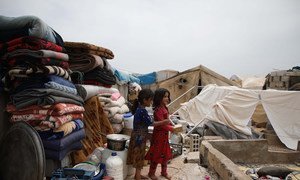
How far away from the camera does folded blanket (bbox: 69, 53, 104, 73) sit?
4.20m

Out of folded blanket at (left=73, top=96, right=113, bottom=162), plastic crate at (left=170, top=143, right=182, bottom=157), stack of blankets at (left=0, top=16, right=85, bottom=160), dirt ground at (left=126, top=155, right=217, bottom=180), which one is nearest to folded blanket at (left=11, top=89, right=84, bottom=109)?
stack of blankets at (left=0, top=16, right=85, bottom=160)

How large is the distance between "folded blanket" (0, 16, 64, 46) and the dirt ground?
2531mm

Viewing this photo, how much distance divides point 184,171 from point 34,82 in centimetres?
296

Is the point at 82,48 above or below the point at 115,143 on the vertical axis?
above

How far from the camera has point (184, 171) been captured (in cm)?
425

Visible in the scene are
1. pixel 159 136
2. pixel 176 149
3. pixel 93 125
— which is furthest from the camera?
pixel 176 149

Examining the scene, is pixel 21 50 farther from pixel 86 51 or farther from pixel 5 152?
pixel 86 51

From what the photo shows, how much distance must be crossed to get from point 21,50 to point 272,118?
7.27 m

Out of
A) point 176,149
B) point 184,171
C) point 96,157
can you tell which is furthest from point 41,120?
point 176,149

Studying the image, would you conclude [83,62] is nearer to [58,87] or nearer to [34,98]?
[58,87]

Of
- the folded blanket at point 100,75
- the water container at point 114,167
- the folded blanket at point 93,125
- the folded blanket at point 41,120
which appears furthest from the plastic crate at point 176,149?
the folded blanket at point 41,120

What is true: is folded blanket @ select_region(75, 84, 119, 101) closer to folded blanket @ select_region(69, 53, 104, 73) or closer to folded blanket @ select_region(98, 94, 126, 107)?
folded blanket @ select_region(98, 94, 126, 107)

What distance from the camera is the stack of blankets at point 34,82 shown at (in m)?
2.65

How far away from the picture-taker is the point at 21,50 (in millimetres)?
2670
